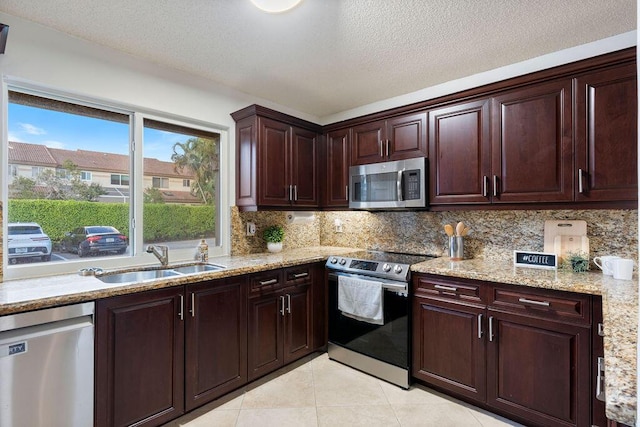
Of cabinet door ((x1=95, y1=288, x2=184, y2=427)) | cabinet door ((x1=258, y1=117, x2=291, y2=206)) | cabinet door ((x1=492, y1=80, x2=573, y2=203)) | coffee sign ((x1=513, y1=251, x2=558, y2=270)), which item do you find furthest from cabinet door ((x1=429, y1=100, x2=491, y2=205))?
cabinet door ((x1=95, y1=288, x2=184, y2=427))

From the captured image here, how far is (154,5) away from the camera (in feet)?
5.98

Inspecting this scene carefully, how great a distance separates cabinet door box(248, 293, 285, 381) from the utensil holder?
1.48 metres

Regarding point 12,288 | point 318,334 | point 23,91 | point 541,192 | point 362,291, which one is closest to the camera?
point 12,288

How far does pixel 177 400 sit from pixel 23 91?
2.18 meters

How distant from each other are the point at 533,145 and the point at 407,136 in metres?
0.96

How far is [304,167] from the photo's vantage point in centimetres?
331

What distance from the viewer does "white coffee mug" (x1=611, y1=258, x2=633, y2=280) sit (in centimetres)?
193

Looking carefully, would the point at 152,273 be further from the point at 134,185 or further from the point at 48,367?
the point at 48,367

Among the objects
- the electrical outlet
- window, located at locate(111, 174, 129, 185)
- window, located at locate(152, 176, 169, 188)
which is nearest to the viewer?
window, located at locate(111, 174, 129, 185)

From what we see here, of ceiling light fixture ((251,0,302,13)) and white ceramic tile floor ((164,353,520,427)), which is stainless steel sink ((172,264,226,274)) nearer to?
white ceramic tile floor ((164,353,520,427))

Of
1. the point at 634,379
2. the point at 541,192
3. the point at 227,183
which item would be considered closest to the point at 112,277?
the point at 227,183

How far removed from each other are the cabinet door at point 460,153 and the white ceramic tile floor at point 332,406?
1.50 meters

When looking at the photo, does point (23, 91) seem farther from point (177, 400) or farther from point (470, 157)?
point (470, 157)

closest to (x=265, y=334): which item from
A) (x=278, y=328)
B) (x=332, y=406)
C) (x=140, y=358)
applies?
(x=278, y=328)
